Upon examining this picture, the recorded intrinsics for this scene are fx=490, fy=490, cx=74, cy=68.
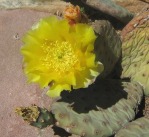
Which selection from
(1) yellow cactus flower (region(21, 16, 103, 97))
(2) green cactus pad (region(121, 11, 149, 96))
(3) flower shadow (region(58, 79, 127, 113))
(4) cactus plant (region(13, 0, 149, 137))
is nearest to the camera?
(1) yellow cactus flower (region(21, 16, 103, 97))

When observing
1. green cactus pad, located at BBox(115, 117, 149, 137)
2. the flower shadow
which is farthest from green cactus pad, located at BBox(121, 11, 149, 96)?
green cactus pad, located at BBox(115, 117, 149, 137)

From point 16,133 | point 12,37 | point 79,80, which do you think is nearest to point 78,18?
point 79,80

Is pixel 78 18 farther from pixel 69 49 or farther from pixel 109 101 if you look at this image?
pixel 109 101

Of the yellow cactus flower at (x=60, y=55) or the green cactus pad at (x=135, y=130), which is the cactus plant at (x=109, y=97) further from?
the yellow cactus flower at (x=60, y=55)

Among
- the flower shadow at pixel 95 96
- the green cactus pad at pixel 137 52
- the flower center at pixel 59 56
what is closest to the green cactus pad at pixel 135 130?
the flower shadow at pixel 95 96

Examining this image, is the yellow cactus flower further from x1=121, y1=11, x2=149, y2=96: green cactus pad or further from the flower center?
x1=121, y1=11, x2=149, y2=96: green cactus pad
